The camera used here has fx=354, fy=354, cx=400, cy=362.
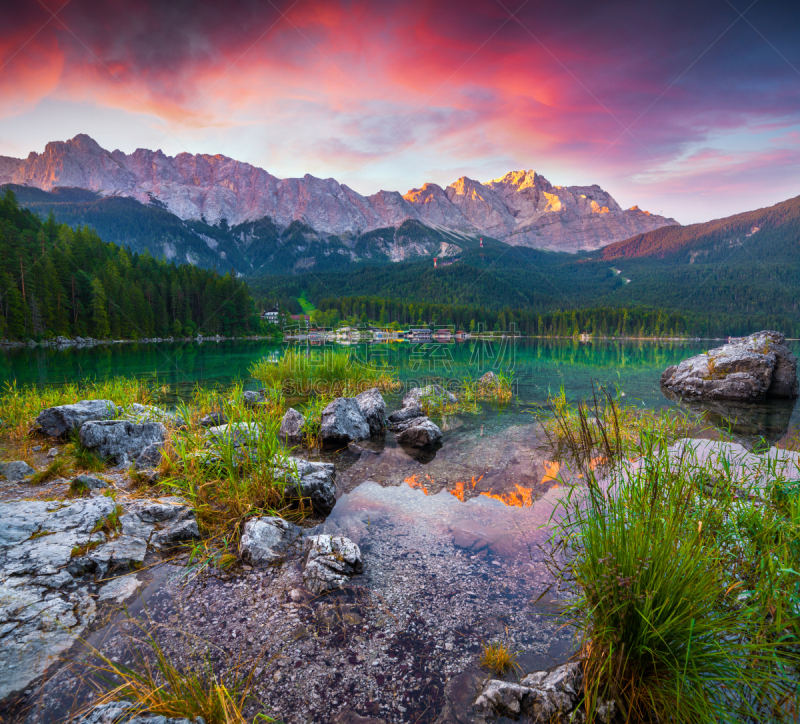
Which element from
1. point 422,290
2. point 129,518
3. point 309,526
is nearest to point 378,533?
point 309,526

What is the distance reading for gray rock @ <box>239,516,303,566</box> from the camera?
4449mm

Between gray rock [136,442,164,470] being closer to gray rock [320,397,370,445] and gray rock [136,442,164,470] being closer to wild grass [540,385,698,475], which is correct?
gray rock [320,397,370,445]

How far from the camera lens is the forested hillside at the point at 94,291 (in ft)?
173

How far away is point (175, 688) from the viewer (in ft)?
7.64

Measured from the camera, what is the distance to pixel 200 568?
4227 millimetres

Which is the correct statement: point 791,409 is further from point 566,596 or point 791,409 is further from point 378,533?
point 378,533

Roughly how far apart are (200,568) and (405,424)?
293 inches

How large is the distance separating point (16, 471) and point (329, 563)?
21.7ft

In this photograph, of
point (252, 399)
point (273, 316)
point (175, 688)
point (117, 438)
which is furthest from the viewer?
point (273, 316)

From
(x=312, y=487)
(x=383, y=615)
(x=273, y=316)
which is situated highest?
(x=273, y=316)

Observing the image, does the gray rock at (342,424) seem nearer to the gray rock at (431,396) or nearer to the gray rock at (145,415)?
the gray rock at (431,396)

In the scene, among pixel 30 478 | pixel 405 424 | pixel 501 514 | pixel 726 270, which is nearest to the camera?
pixel 501 514

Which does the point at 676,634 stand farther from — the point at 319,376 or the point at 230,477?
the point at 319,376

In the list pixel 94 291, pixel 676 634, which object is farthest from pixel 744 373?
pixel 94 291
